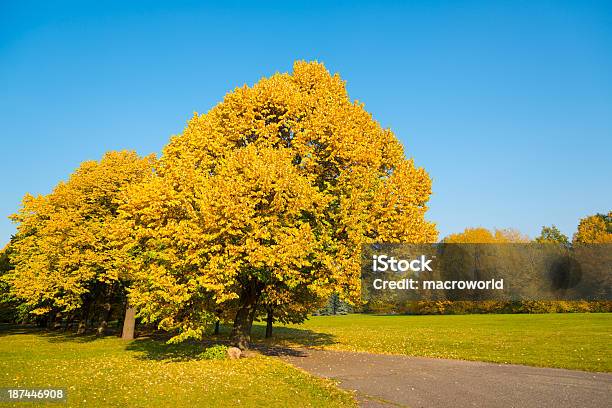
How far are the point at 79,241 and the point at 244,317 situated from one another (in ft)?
57.1

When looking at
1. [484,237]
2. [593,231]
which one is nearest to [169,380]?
[484,237]

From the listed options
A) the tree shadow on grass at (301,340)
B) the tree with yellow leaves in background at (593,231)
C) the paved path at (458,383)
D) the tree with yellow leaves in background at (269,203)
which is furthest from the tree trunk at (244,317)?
the tree with yellow leaves in background at (593,231)

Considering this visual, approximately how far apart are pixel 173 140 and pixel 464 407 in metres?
20.9

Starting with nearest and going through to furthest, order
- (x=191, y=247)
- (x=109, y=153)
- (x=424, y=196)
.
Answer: (x=191, y=247) → (x=424, y=196) → (x=109, y=153)

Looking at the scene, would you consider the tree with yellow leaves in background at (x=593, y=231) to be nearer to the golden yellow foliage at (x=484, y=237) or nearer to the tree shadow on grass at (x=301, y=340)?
the golden yellow foliage at (x=484, y=237)

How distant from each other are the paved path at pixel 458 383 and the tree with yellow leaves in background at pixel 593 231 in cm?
8785

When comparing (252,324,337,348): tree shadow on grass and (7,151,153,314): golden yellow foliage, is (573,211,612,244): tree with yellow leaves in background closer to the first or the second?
(252,324,337,348): tree shadow on grass

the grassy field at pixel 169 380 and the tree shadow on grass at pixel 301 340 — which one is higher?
the grassy field at pixel 169 380

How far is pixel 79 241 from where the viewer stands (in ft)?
126

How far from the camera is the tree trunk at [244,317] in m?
28.6

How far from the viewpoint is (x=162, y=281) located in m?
22.8

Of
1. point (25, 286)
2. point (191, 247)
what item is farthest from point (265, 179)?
point (25, 286)

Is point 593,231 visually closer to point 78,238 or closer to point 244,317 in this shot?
point 244,317

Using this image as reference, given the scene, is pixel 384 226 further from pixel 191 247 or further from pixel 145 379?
pixel 145 379
